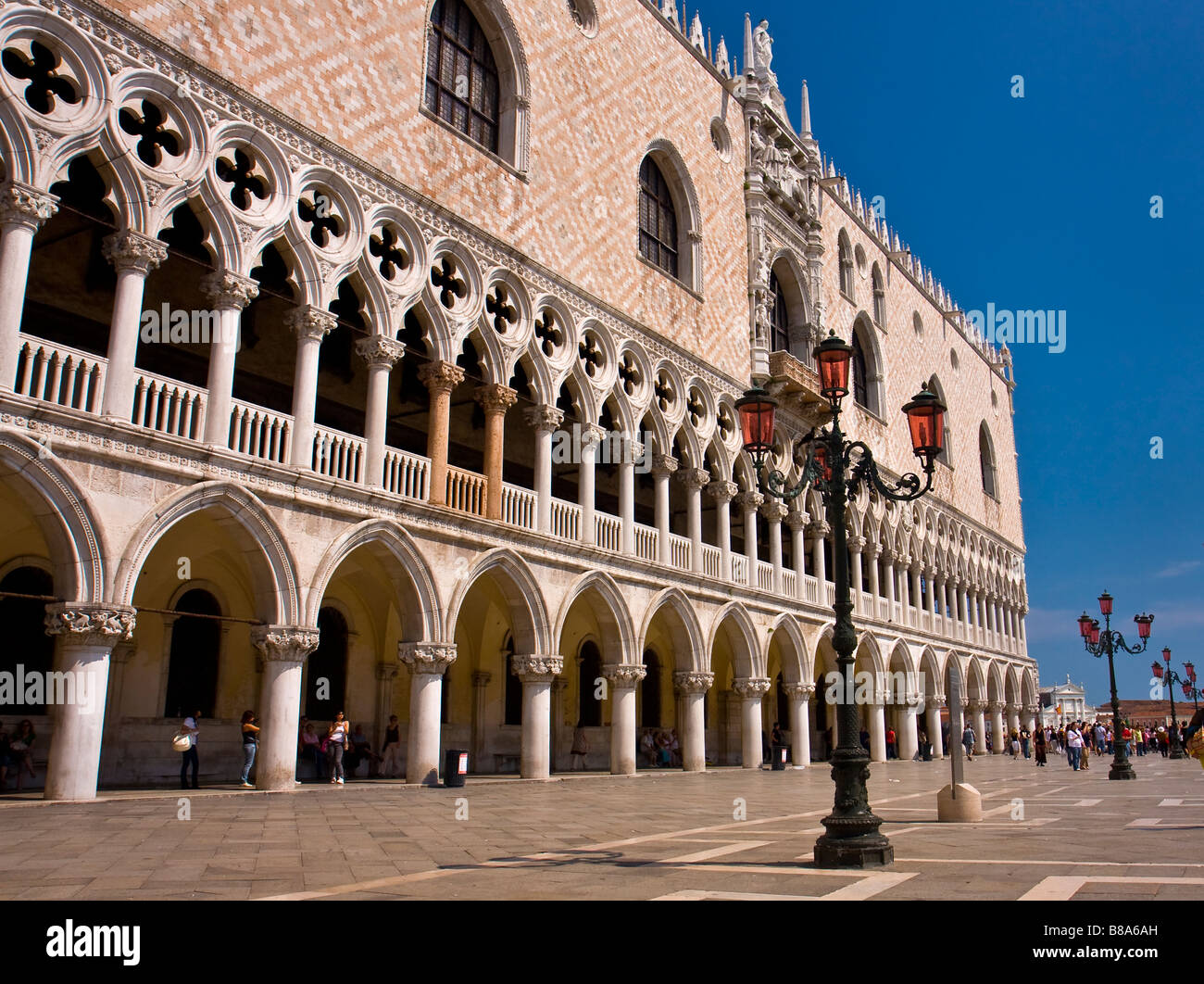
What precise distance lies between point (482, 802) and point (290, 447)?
15.9 feet

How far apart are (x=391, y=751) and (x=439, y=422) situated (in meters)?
5.49

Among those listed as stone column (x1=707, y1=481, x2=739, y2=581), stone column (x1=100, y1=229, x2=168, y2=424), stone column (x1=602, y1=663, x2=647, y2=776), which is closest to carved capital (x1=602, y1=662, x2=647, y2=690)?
stone column (x1=602, y1=663, x2=647, y2=776)

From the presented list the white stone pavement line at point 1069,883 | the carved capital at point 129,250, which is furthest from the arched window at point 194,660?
the white stone pavement line at point 1069,883

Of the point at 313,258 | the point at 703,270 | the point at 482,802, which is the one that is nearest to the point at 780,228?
the point at 703,270

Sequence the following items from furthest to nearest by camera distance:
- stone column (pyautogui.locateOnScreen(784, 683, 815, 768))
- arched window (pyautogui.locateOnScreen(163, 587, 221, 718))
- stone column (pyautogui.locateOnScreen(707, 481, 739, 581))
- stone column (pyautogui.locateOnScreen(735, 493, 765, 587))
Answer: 1. stone column (pyautogui.locateOnScreen(784, 683, 815, 768))
2. stone column (pyautogui.locateOnScreen(735, 493, 765, 587))
3. stone column (pyautogui.locateOnScreen(707, 481, 739, 581))
4. arched window (pyautogui.locateOnScreen(163, 587, 221, 718))

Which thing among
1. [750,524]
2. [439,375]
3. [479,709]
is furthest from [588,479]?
[750,524]

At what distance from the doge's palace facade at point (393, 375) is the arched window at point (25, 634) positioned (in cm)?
4

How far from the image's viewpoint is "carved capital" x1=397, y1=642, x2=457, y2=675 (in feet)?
44.7

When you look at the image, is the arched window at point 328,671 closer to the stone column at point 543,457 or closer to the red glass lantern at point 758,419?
the stone column at point 543,457

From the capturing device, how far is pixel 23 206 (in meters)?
9.93

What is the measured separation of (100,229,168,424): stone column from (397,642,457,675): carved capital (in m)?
4.83

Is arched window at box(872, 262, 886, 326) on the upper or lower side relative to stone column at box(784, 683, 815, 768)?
upper

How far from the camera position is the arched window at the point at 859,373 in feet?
101

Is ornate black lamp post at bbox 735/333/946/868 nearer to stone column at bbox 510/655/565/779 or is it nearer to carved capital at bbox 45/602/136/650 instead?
carved capital at bbox 45/602/136/650
